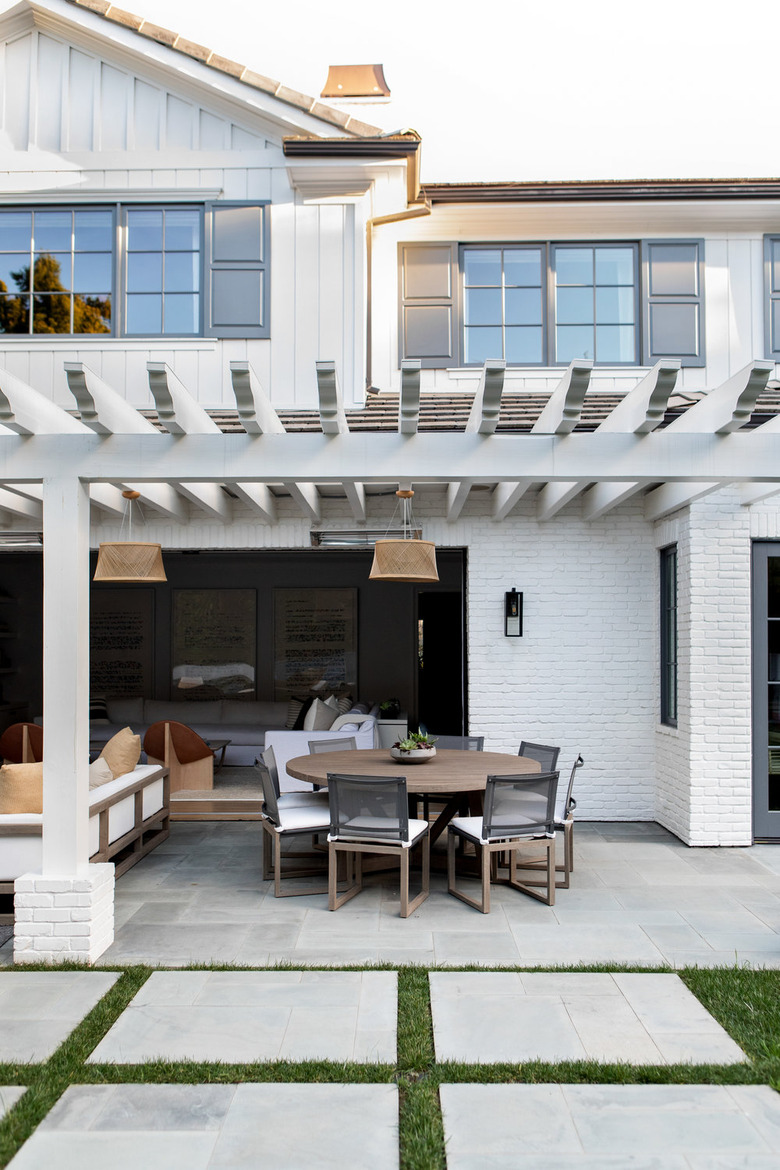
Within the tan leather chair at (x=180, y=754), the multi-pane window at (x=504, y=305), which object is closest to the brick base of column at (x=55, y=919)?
the tan leather chair at (x=180, y=754)

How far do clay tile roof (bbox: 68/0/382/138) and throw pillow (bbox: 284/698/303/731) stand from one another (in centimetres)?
575

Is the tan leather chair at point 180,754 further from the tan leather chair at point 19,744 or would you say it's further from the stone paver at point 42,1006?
the stone paver at point 42,1006

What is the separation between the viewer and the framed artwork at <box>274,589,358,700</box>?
11.5m

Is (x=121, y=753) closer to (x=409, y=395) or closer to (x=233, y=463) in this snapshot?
(x=233, y=463)

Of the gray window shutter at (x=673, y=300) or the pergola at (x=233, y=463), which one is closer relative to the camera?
the pergola at (x=233, y=463)

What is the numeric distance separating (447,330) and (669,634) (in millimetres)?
3383

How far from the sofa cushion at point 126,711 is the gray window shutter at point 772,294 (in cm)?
792

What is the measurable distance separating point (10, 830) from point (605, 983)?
3.29 meters

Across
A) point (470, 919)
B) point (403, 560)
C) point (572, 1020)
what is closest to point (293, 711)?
point (403, 560)

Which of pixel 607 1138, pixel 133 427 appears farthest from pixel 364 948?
pixel 133 427

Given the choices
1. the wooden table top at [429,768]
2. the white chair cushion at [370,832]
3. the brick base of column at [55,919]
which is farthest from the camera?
the wooden table top at [429,768]

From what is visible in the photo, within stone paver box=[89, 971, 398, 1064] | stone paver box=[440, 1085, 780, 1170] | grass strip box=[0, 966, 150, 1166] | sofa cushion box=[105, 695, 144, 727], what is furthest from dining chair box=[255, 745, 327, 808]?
sofa cushion box=[105, 695, 144, 727]

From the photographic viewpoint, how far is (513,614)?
7.71m

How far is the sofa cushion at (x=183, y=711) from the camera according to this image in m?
10.8
